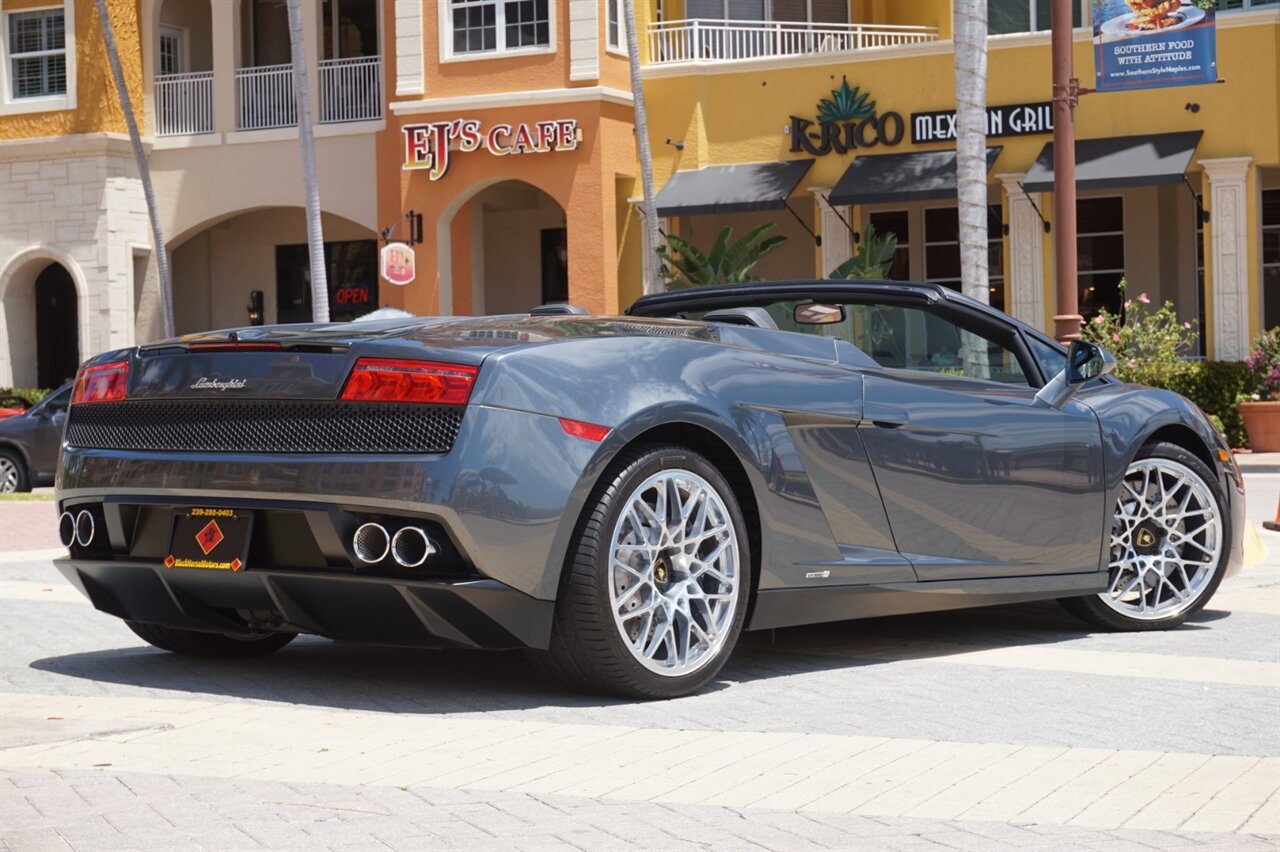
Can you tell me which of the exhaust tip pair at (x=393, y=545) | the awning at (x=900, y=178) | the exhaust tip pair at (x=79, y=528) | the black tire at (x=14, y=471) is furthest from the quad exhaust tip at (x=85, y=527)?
the awning at (x=900, y=178)

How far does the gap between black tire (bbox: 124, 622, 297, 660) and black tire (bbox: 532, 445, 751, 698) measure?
5.17 ft

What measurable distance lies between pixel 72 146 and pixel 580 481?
28417 mm

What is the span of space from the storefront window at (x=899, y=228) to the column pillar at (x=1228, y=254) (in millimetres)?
5151

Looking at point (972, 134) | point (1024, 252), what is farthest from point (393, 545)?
point (1024, 252)

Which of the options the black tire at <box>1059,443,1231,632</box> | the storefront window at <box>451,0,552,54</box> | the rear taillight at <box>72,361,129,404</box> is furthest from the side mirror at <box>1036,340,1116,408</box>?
the storefront window at <box>451,0,552,54</box>

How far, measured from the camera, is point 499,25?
2944cm

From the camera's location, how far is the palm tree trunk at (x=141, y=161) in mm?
30453

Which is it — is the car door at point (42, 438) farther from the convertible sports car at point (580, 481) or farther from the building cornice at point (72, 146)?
the convertible sports car at point (580, 481)

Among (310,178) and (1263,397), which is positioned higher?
(310,178)

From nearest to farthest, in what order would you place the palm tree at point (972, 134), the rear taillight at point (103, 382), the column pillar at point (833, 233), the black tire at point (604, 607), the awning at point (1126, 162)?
the black tire at point (604, 607) → the rear taillight at point (103, 382) → the palm tree at point (972, 134) → the awning at point (1126, 162) → the column pillar at point (833, 233)

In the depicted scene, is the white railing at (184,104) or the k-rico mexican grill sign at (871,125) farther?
the white railing at (184,104)

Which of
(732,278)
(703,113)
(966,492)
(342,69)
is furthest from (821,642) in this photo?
(342,69)

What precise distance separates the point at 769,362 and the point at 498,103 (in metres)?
23.6

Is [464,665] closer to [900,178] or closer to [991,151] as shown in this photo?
[900,178]
